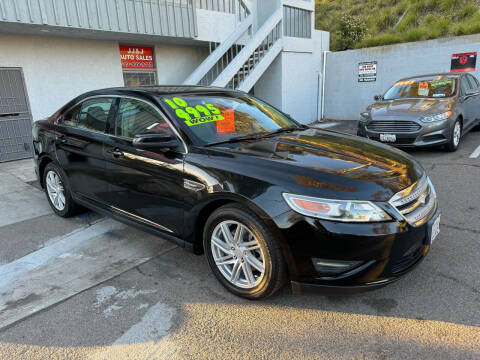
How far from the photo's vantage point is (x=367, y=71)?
1181 centimetres

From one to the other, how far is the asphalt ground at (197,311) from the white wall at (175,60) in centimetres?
703

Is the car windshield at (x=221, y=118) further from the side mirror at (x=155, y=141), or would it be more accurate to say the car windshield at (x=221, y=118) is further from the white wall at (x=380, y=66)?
the white wall at (x=380, y=66)

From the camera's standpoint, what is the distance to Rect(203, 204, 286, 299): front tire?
2359 millimetres

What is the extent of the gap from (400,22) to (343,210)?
52.6 feet

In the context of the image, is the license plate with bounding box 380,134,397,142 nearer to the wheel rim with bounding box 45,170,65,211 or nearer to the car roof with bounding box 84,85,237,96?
the car roof with bounding box 84,85,237,96

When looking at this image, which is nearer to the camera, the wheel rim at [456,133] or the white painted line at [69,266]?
the white painted line at [69,266]

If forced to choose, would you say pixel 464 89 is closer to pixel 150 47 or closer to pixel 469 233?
pixel 469 233


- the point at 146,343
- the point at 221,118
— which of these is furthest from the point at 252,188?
the point at 146,343

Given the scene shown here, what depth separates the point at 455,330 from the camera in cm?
222

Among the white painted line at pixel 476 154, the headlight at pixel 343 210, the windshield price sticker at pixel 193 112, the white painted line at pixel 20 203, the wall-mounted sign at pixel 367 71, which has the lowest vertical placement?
the white painted line at pixel 20 203

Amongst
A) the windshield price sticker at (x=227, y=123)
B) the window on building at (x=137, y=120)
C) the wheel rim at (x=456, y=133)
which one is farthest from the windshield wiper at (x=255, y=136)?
the wheel rim at (x=456, y=133)

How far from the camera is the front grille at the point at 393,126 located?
20.9 ft

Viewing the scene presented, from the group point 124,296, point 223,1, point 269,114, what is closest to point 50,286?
point 124,296

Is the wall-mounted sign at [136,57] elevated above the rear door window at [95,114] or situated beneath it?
elevated above
